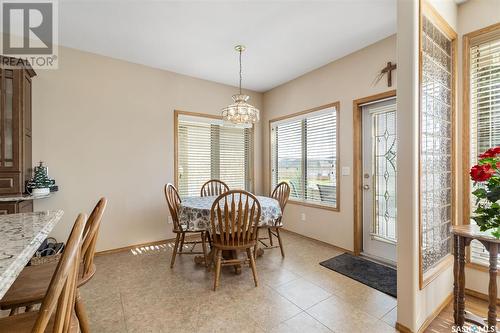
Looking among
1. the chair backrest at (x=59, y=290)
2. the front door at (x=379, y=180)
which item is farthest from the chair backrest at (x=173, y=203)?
the front door at (x=379, y=180)

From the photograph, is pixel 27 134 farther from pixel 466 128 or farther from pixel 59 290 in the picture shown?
pixel 466 128

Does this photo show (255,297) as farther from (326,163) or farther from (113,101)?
(113,101)

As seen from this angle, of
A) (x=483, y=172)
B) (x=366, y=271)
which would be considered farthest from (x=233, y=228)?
(x=483, y=172)

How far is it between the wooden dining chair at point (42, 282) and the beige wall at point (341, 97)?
294cm

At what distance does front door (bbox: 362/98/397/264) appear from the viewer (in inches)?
111

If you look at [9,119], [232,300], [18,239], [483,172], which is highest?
[9,119]

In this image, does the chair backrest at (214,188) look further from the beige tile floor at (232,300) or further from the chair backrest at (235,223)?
the chair backrest at (235,223)

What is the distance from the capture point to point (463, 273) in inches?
64.6

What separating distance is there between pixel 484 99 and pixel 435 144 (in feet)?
2.60

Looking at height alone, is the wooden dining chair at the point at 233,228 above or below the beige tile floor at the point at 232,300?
above

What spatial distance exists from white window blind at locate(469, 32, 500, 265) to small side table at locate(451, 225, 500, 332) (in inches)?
27.4

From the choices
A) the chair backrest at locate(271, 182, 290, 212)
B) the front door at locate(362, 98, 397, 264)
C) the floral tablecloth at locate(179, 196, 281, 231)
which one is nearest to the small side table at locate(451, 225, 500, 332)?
the front door at locate(362, 98, 397, 264)

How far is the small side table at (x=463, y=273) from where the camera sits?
58.5 inches

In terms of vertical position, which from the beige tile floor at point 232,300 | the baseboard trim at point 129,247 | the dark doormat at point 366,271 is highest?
the baseboard trim at point 129,247
